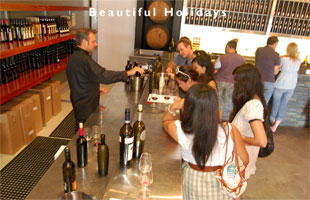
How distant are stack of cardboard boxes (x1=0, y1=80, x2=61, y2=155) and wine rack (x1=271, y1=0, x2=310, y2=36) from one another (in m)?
5.39

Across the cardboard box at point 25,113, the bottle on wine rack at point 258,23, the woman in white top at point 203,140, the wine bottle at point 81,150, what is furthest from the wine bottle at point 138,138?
the bottle on wine rack at point 258,23

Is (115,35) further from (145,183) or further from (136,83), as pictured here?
(145,183)

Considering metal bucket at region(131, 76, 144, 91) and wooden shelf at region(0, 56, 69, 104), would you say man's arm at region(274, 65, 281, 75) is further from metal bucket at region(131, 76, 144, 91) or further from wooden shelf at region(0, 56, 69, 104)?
wooden shelf at region(0, 56, 69, 104)

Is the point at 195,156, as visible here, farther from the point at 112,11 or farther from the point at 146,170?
the point at 112,11

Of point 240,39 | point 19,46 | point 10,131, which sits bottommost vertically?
point 10,131

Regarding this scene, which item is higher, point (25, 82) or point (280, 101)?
point (25, 82)

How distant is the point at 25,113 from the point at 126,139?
8.34 feet

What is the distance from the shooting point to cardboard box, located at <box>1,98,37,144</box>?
3.31 m

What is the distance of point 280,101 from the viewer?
500 centimetres

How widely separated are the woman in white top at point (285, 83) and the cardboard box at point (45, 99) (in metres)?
4.24

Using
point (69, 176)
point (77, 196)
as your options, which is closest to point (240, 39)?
point (69, 176)

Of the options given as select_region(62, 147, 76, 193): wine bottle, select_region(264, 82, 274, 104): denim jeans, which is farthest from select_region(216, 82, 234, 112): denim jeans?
select_region(62, 147, 76, 193): wine bottle

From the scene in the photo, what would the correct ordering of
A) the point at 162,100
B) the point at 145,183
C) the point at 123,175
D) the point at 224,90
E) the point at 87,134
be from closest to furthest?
1. the point at 145,183
2. the point at 123,175
3. the point at 87,134
4. the point at 162,100
5. the point at 224,90

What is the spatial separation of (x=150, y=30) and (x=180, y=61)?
99.1 inches
